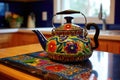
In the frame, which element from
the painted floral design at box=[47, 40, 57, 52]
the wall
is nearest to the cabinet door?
the painted floral design at box=[47, 40, 57, 52]

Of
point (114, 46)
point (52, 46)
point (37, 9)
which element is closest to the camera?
point (52, 46)

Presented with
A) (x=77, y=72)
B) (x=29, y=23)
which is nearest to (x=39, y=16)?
(x=29, y=23)

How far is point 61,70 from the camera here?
2.40 feet

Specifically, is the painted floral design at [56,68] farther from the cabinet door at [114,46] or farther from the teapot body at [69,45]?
the cabinet door at [114,46]

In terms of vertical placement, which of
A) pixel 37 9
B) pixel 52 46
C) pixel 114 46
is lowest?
pixel 114 46

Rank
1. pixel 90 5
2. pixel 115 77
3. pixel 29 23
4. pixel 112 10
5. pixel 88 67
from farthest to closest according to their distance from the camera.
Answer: pixel 29 23
pixel 90 5
pixel 112 10
pixel 88 67
pixel 115 77

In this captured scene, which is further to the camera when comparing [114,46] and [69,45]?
[114,46]

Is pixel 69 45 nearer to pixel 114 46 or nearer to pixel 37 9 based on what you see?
pixel 114 46

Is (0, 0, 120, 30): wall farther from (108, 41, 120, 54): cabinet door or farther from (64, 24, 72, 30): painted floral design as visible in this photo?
(64, 24, 72, 30): painted floral design

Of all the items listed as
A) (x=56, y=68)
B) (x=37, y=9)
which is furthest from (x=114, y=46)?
(x=37, y=9)

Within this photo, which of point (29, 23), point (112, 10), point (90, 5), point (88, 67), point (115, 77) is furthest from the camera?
point (29, 23)

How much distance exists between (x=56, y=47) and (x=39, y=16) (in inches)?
99.5

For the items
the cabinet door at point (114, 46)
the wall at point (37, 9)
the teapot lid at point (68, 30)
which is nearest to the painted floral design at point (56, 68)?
the teapot lid at point (68, 30)

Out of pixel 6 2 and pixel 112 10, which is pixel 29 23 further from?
pixel 112 10
